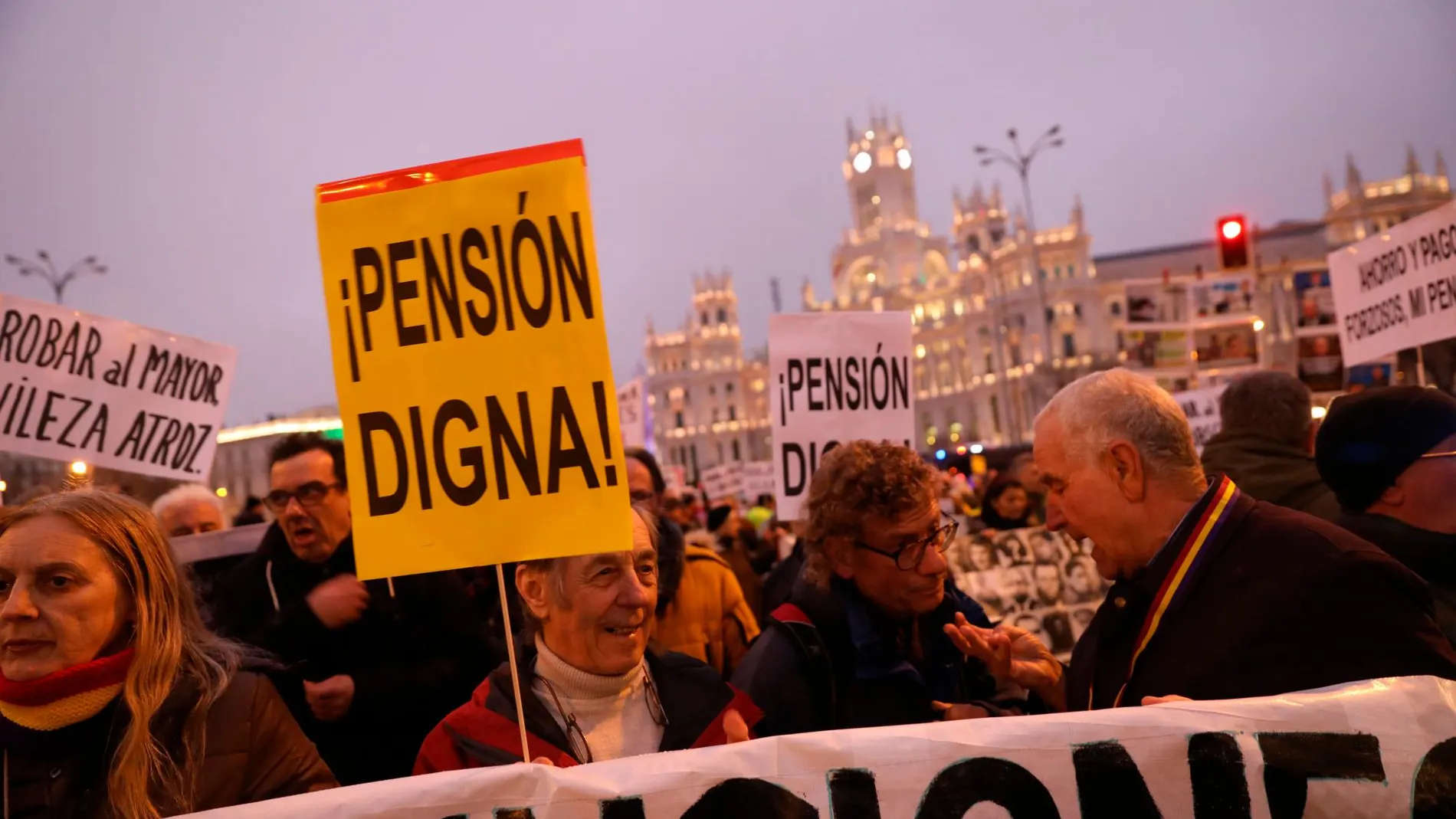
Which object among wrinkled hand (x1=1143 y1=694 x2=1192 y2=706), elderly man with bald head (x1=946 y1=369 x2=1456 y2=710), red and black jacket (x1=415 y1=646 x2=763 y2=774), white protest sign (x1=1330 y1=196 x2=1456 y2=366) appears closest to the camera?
wrinkled hand (x1=1143 y1=694 x2=1192 y2=706)

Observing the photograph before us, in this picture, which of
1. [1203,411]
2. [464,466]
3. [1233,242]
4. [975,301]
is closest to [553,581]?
[464,466]

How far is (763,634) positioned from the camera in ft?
10.4

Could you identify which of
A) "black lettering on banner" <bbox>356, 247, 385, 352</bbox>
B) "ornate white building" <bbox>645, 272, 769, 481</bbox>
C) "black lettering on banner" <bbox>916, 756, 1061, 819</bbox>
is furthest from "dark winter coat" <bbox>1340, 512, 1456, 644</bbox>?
"ornate white building" <bbox>645, 272, 769, 481</bbox>

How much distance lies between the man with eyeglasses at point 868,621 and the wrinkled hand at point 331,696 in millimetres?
1140

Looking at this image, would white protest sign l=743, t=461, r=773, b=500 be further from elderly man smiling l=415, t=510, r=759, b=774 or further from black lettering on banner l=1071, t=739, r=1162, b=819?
black lettering on banner l=1071, t=739, r=1162, b=819

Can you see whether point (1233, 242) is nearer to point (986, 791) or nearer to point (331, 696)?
point (331, 696)

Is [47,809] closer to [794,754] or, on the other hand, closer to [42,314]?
[794,754]

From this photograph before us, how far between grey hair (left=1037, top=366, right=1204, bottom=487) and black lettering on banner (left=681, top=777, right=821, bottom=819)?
980 millimetres

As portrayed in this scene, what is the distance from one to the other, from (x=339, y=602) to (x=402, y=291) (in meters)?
1.39

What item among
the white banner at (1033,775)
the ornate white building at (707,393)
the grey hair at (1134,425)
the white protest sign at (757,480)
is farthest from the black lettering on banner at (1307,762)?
the ornate white building at (707,393)

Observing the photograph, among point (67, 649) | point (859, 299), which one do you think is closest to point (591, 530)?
point (67, 649)

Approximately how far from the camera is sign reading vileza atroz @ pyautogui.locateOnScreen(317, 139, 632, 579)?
2.31 metres

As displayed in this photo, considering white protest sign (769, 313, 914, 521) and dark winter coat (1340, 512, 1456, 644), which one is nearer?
dark winter coat (1340, 512, 1456, 644)

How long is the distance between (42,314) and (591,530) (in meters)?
4.52
